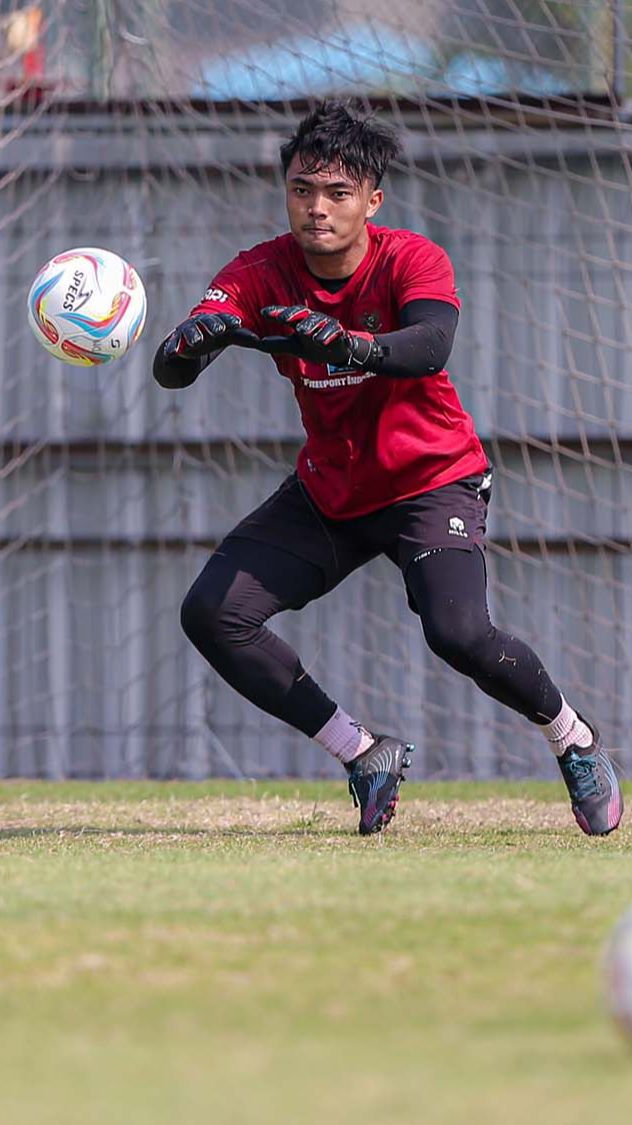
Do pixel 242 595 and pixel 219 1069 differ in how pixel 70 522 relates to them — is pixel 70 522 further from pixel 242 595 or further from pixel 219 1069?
pixel 219 1069

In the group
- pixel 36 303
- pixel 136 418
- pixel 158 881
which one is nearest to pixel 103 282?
pixel 36 303

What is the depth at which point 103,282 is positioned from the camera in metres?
5.43

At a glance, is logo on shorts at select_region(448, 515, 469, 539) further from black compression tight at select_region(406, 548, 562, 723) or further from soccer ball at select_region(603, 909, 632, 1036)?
soccer ball at select_region(603, 909, 632, 1036)

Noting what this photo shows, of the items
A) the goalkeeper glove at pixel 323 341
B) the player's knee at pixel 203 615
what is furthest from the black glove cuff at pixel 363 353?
the player's knee at pixel 203 615

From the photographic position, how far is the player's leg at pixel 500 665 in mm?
5113

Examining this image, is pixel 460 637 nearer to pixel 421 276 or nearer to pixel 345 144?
pixel 421 276

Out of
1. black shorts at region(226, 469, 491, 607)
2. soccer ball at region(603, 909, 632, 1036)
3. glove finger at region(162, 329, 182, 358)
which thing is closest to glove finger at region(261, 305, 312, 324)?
glove finger at region(162, 329, 182, 358)

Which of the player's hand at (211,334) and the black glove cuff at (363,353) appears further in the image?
the player's hand at (211,334)

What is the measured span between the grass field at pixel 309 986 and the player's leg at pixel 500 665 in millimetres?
491

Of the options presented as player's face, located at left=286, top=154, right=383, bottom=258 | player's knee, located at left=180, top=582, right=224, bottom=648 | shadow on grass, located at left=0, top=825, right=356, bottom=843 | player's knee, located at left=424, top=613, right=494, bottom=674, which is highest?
player's face, located at left=286, top=154, right=383, bottom=258

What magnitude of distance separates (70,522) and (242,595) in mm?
3313

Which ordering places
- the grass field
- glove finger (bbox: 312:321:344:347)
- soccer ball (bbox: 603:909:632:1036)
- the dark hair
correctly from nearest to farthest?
the grass field
soccer ball (bbox: 603:909:632:1036)
glove finger (bbox: 312:321:344:347)
the dark hair

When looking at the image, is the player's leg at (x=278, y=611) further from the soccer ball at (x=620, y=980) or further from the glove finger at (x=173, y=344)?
A: the soccer ball at (x=620, y=980)

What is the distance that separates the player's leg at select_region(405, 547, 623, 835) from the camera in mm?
5113
